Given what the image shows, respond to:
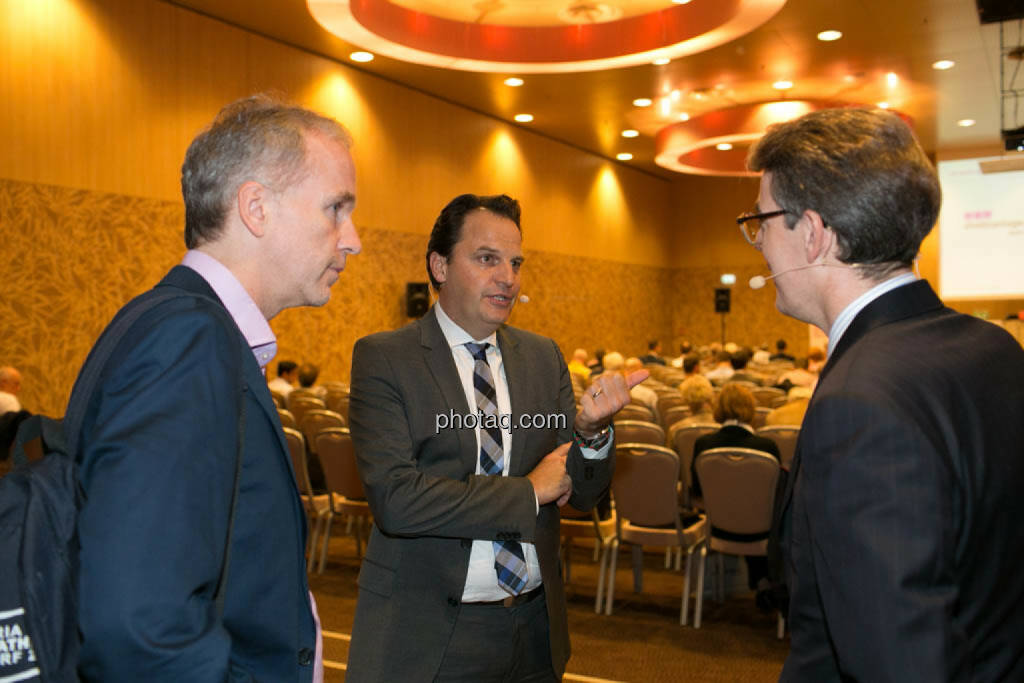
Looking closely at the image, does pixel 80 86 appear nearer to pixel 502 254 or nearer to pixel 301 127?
pixel 502 254

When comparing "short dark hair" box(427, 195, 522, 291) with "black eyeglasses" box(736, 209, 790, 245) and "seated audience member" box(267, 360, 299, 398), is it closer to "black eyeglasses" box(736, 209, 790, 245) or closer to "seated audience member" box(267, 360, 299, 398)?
"black eyeglasses" box(736, 209, 790, 245)

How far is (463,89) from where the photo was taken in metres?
14.0

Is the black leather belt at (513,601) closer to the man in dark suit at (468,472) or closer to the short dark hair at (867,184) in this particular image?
the man in dark suit at (468,472)

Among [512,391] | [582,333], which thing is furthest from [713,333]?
[512,391]

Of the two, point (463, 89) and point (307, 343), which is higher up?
point (463, 89)

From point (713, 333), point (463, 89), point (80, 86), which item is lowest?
point (713, 333)

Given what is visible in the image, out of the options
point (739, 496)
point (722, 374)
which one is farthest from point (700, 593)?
point (722, 374)

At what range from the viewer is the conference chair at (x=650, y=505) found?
5.32 metres

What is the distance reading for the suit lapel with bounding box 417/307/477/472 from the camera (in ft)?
7.25

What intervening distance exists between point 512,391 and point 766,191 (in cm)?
100

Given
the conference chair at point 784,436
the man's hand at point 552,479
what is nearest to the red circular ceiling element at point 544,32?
the conference chair at point 784,436

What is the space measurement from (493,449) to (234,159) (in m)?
1.14

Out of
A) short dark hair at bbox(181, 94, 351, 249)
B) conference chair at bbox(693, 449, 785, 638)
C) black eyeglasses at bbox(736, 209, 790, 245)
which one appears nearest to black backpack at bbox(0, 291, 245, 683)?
short dark hair at bbox(181, 94, 351, 249)

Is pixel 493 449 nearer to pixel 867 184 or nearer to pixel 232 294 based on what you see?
pixel 232 294
